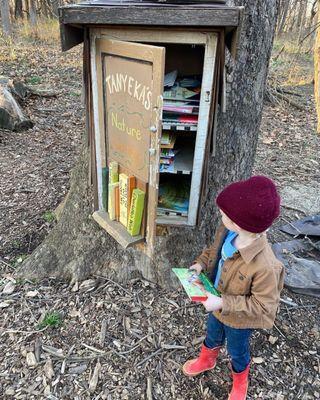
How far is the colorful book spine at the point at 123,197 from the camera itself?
6.75 ft

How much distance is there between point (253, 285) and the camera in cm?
170

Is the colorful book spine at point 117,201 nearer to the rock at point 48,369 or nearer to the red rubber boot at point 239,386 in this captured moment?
the rock at point 48,369

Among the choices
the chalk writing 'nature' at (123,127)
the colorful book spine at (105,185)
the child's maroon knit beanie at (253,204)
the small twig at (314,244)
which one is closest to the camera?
the child's maroon knit beanie at (253,204)

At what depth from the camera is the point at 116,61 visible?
1.84 meters

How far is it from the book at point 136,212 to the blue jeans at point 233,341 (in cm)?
65

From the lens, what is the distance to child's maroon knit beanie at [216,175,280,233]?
158 cm

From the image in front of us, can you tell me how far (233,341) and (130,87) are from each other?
1.36 m

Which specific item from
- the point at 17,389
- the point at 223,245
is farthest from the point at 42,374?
the point at 223,245

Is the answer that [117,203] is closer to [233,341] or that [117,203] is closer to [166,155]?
[166,155]

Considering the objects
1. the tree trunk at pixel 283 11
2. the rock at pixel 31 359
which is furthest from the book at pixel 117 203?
the tree trunk at pixel 283 11

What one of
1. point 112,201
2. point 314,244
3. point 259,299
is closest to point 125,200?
point 112,201

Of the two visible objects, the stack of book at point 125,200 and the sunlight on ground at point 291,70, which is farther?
the sunlight on ground at point 291,70

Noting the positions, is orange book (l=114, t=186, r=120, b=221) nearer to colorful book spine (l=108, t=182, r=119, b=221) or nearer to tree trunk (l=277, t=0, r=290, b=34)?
colorful book spine (l=108, t=182, r=119, b=221)

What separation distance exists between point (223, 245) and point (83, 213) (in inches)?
50.6
